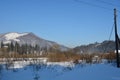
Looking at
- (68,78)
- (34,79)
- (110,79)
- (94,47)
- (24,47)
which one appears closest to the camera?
(110,79)

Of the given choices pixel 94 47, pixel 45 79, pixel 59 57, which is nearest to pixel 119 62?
pixel 45 79

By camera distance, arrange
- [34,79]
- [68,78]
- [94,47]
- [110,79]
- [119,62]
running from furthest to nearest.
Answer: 1. [94,47]
2. [119,62]
3. [34,79]
4. [68,78]
5. [110,79]

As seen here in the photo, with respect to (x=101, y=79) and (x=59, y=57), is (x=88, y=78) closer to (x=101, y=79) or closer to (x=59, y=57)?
(x=101, y=79)

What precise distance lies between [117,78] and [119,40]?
34.7 ft

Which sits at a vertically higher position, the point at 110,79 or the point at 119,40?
the point at 119,40

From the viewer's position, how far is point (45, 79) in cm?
1519

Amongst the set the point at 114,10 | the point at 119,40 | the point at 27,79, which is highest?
the point at 114,10

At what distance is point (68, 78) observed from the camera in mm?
13797

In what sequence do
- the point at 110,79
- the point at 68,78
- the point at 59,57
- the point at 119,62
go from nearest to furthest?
1. the point at 110,79
2. the point at 68,78
3. the point at 119,62
4. the point at 59,57

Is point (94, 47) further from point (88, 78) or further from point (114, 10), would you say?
point (88, 78)

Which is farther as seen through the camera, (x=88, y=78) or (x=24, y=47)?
(x=24, y=47)

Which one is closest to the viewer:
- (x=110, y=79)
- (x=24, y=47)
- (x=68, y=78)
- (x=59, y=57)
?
(x=110, y=79)

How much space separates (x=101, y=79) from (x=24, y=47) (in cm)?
10602

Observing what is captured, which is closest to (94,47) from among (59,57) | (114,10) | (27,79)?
(59,57)
